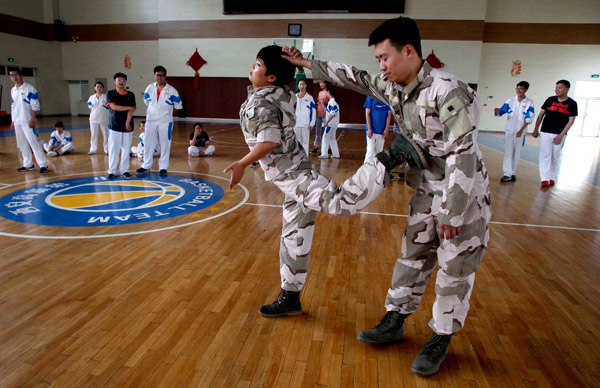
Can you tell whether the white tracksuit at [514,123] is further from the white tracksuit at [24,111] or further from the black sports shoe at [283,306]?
the white tracksuit at [24,111]

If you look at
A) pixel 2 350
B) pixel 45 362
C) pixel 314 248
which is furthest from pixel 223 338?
pixel 314 248

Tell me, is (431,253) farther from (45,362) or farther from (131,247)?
(131,247)

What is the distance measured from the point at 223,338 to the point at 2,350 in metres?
1.31

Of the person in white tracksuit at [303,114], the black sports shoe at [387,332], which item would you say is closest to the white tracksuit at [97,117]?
the person in white tracksuit at [303,114]

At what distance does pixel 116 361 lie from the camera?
2.19 meters

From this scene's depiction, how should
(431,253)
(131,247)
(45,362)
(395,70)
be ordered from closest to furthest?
(395,70) < (45,362) < (431,253) < (131,247)

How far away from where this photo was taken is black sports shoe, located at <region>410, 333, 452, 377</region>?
7.14ft

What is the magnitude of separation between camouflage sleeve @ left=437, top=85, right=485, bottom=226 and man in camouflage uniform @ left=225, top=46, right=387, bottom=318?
0.38 m

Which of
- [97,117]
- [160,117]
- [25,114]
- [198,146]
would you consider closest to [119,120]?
[160,117]

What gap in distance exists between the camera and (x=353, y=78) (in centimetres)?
229

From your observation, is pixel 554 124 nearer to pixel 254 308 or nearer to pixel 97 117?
pixel 254 308

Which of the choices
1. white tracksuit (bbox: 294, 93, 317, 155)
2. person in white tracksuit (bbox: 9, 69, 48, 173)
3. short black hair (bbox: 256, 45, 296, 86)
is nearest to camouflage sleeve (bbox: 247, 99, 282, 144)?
short black hair (bbox: 256, 45, 296, 86)

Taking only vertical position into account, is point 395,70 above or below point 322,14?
below

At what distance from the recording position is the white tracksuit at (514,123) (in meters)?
8.06
